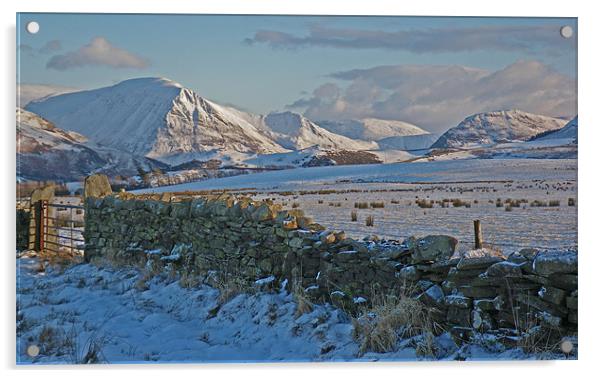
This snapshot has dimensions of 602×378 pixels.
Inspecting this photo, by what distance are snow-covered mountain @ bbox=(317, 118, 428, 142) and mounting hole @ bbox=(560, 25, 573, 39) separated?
162cm

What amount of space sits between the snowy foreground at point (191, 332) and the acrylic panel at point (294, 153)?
0.02 m

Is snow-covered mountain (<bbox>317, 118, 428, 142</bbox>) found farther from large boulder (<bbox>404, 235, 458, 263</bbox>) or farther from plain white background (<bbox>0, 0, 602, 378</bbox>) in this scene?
large boulder (<bbox>404, 235, 458, 263</bbox>)

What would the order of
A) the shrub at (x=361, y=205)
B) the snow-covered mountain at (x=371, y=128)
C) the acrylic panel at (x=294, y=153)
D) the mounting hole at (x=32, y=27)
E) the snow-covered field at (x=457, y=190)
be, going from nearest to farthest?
the acrylic panel at (x=294, y=153) → the mounting hole at (x=32, y=27) → the snow-covered field at (x=457, y=190) → the snow-covered mountain at (x=371, y=128) → the shrub at (x=361, y=205)

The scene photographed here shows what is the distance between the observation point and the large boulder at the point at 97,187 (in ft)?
26.1

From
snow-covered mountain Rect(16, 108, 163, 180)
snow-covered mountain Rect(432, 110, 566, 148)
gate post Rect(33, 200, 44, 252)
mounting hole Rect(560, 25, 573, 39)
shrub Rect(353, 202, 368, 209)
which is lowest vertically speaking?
gate post Rect(33, 200, 44, 252)

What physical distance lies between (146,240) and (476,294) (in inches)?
214

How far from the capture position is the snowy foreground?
526 cm

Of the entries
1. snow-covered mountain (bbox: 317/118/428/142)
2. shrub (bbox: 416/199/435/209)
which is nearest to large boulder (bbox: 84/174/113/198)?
snow-covered mountain (bbox: 317/118/428/142)

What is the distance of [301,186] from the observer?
7426mm

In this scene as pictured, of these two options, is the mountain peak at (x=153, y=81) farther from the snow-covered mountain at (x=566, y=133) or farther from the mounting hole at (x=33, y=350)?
the snow-covered mountain at (x=566, y=133)

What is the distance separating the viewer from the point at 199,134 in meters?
6.59

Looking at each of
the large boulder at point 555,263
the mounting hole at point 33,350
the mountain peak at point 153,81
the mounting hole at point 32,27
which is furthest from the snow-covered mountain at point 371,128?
the mounting hole at point 33,350
